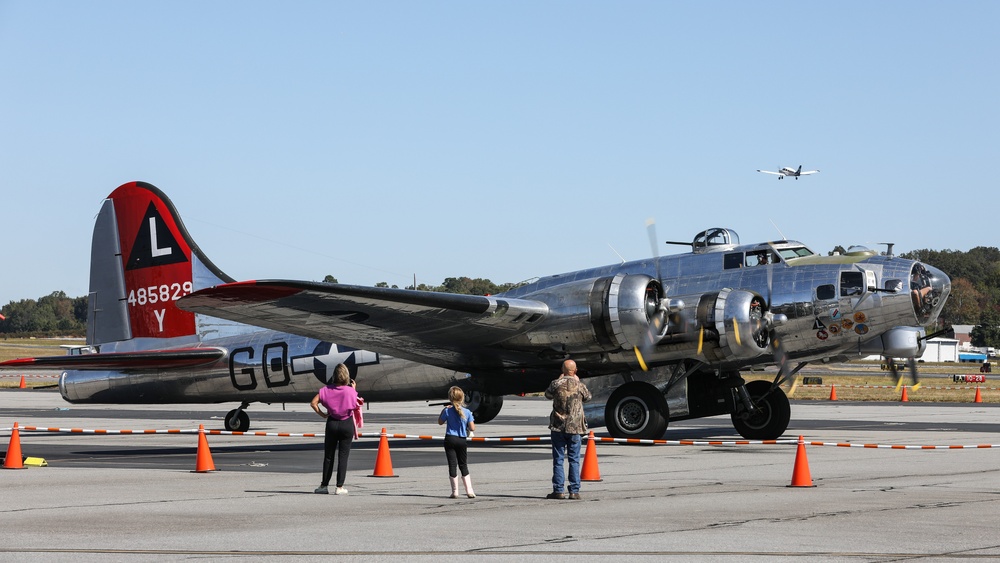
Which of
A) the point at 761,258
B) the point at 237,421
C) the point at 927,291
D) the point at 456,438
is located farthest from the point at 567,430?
the point at 237,421

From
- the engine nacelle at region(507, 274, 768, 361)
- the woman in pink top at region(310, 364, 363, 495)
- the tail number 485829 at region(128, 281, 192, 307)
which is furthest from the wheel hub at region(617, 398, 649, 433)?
the tail number 485829 at region(128, 281, 192, 307)

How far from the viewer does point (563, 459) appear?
1305 centimetres

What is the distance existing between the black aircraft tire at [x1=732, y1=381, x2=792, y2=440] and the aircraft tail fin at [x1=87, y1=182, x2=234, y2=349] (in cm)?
1251

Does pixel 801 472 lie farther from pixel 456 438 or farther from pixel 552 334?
pixel 552 334

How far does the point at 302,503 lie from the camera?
42.0 feet

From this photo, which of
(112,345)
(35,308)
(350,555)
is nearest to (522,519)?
(350,555)

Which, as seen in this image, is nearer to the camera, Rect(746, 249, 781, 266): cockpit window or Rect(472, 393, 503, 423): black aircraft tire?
Rect(746, 249, 781, 266): cockpit window

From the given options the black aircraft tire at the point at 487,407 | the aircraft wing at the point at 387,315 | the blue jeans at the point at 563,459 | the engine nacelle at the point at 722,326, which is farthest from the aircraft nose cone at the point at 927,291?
the blue jeans at the point at 563,459

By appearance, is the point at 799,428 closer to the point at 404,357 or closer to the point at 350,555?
the point at 404,357

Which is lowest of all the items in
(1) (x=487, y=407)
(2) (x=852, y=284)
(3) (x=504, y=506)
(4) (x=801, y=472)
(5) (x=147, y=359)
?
(3) (x=504, y=506)

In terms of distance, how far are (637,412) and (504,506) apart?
9869 mm

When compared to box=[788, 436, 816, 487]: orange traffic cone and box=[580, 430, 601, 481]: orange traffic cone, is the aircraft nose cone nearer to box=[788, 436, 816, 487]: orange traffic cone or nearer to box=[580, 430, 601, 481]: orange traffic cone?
box=[788, 436, 816, 487]: orange traffic cone

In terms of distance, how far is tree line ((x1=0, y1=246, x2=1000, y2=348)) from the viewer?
116062 mm

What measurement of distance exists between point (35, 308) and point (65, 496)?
647 ft
